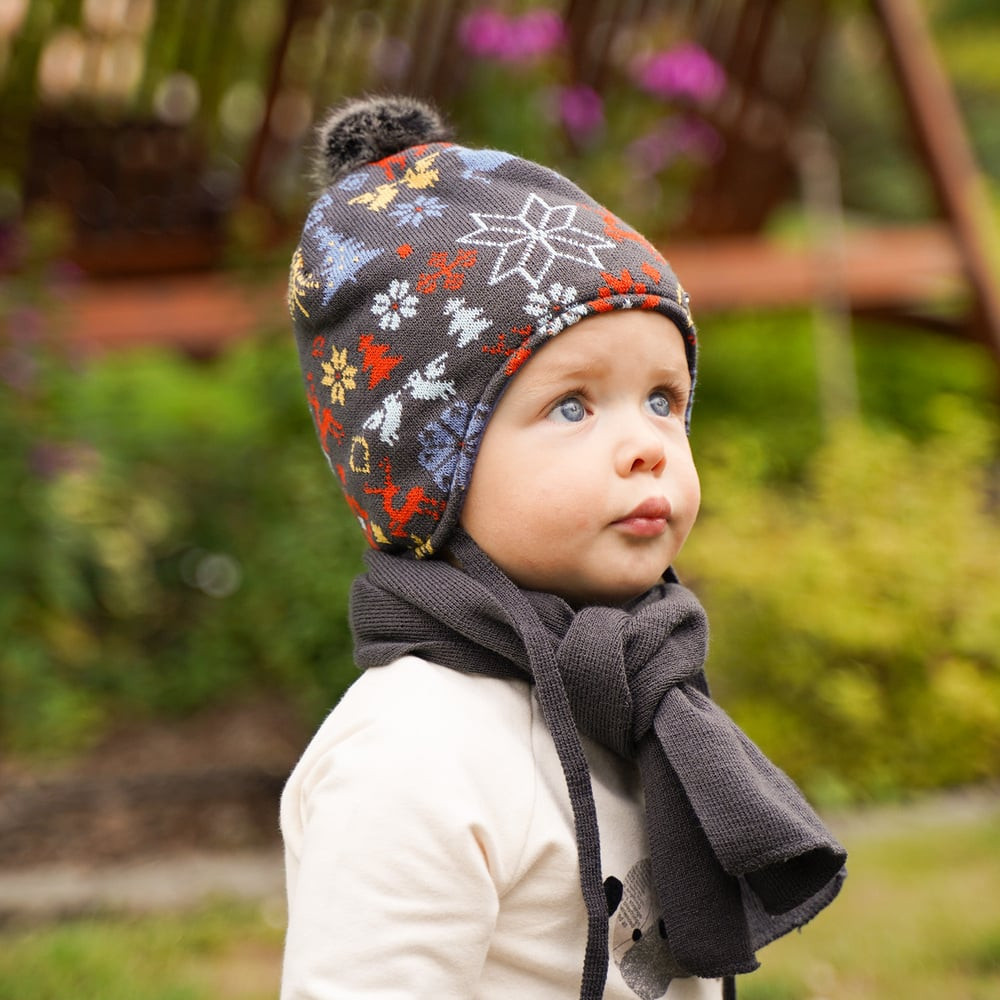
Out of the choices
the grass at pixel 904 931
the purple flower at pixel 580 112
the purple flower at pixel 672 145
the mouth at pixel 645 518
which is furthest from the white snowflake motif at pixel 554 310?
the purple flower at pixel 672 145

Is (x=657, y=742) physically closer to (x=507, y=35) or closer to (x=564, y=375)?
(x=564, y=375)

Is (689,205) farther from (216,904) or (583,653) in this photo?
(583,653)

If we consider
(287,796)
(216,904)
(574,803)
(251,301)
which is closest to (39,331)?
(251,301)

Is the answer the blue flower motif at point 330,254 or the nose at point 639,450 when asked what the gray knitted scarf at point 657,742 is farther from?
the blue flower motif at point 330,254

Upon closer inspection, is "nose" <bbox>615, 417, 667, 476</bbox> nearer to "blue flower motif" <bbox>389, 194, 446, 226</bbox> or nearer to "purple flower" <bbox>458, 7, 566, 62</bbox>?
"blue flower motif" <bbox>389, 194, 446, 226</bbox>

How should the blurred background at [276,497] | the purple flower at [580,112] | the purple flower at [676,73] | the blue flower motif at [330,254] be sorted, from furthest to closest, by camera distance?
the purple flower at [676,73] < the purple flower at [580,112] < the blurred background at [276,497] < the blue flower motif at [330,254]

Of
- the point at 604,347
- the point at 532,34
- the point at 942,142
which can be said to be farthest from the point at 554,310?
the point at 942,142

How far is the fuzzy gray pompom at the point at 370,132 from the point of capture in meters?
1.81

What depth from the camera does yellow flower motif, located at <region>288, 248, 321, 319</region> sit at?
1707 mm

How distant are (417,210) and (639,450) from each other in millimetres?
436

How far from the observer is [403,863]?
1398 millimetres

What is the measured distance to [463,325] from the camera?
5.21ft

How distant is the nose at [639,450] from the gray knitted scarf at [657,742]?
6.8 inches

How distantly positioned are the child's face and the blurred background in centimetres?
179
